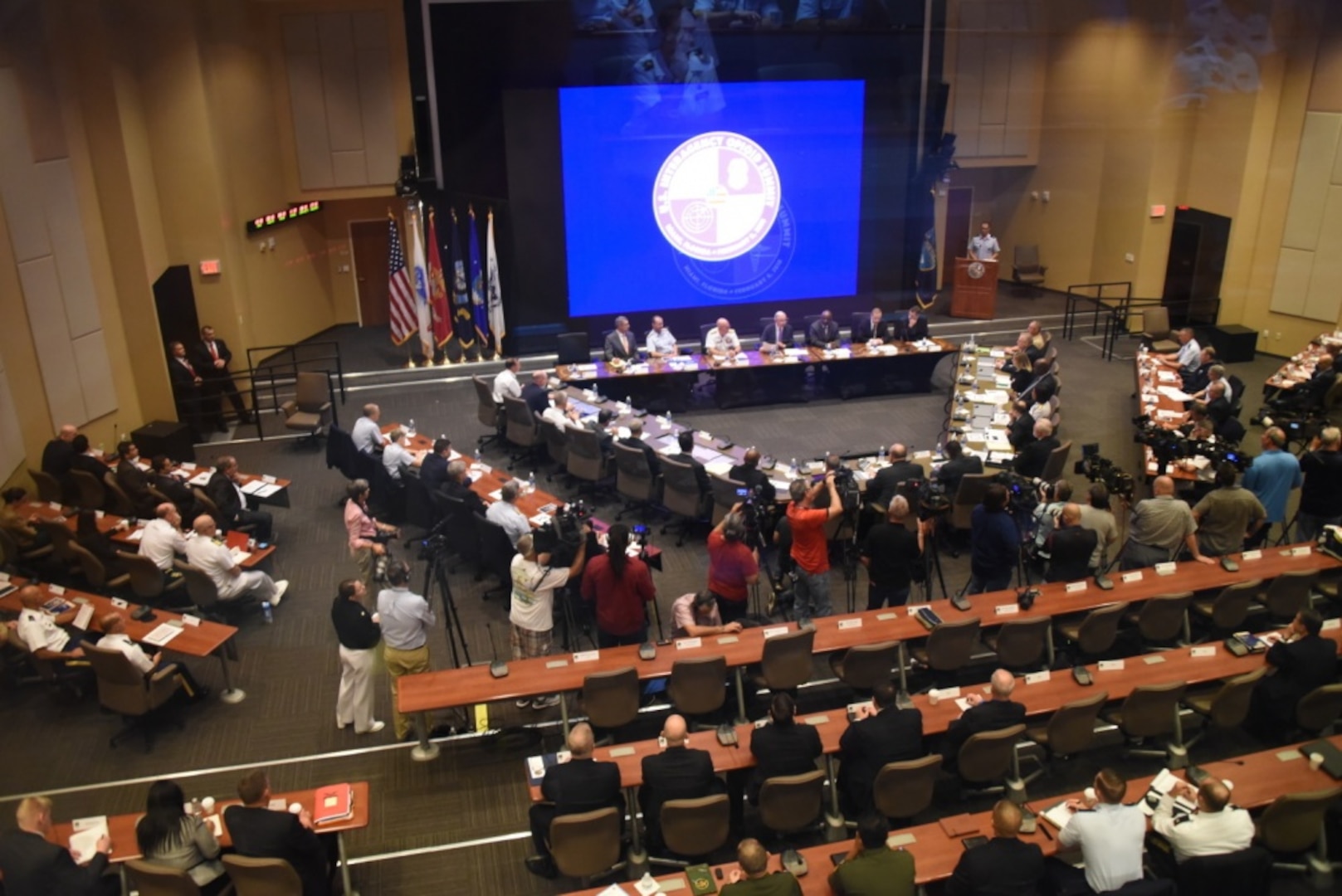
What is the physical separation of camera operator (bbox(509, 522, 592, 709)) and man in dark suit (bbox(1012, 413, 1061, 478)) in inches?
194

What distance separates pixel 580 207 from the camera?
51.0 feet

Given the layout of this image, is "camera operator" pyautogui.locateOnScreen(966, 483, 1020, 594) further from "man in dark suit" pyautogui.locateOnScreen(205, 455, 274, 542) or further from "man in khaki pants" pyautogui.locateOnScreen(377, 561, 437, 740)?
"man in dark suit" pyautogui.locateOnScreen(205, 455, 274, 542)

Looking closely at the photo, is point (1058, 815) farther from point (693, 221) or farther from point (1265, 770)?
point (693, 221)

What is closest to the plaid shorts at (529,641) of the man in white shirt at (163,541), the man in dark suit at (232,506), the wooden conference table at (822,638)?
the wooden conference table at (822,638)

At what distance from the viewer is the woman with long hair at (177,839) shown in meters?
5.17

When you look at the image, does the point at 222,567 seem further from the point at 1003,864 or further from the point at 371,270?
the point at 371,270

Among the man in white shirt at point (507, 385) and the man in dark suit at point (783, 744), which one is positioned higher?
the man in white shirt at point (507, 385)

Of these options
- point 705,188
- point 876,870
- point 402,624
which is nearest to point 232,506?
point 402,624

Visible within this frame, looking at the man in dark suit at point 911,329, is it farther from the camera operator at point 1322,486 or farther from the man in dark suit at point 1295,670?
the man in dark suit at point 1295,670

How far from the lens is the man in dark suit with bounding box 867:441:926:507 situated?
9.17 metres

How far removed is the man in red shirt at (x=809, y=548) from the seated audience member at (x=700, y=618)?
89cm

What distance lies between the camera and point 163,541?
878 cm

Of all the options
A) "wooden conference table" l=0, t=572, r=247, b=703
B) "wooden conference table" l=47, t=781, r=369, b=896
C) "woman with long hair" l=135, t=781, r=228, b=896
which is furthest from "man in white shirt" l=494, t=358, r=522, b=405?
"woman with long hair" l=135, t=781, r=228, b=896

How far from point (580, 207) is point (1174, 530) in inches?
395
